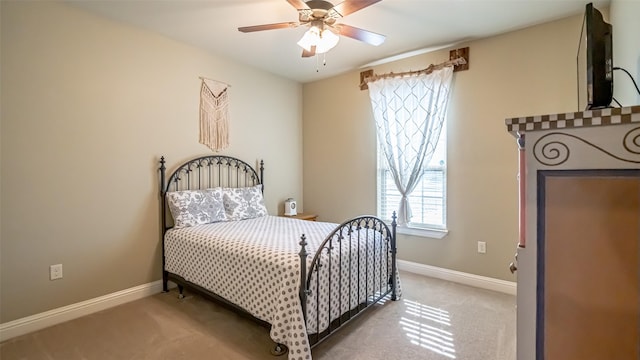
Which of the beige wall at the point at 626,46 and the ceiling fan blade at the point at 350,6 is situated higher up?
the ceiling fan blade at the point at 350,6

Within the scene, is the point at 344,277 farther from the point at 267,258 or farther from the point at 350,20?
the point at 350,20

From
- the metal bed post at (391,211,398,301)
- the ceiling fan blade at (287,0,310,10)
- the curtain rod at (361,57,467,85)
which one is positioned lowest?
the metal bed post at (391,211,398,301)

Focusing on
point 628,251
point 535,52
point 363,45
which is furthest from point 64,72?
point 535,52

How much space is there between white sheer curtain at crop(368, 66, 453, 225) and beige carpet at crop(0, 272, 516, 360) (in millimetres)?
1273

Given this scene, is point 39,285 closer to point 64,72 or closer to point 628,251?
point 64,72

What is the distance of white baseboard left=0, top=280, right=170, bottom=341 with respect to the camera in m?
2.30

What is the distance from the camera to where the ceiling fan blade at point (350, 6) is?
1.97 m

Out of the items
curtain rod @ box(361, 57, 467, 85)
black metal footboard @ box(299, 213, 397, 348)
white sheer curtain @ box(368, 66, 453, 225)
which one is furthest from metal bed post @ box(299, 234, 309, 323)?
curtain rod @ box(361, 57, 467, 85)

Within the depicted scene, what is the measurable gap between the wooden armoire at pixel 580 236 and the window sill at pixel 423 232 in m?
2.54

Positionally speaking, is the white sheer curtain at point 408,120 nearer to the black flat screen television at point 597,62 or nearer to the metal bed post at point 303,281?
the metal bed post at point 303,281

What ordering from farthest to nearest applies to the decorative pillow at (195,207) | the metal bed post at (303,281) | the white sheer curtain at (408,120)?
the white sheer curtain at (408,120) → the decorative pillow at (195,207) → the metal bed post at (303,281)

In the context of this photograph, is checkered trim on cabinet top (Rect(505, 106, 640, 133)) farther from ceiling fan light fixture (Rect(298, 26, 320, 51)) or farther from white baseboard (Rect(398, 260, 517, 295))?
white baseboard (Rect(398, 260, 517, 295))

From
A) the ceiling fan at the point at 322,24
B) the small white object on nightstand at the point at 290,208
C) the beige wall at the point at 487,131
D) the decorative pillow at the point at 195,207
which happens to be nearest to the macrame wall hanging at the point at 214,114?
the decorative pillow at the point at 195,207

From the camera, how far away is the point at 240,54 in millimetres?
3594
